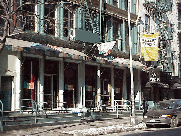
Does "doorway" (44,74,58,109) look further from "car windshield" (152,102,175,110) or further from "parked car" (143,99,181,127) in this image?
"car windshield" (152,102,175,110)

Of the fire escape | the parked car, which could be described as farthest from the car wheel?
the fire escape

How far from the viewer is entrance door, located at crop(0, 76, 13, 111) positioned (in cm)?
1888

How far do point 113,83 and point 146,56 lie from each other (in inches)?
163

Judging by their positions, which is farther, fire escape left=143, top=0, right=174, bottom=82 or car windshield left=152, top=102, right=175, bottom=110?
fire escape left=143, top=0, right=174, bottom=82

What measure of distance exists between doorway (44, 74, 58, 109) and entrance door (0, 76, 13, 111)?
2.75 meters

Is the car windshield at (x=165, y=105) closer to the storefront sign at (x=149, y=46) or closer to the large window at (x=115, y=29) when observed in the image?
the storefront sign at (x=149, y=46)

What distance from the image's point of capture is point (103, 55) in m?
25.1

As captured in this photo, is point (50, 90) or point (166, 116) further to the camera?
point (50, 90)

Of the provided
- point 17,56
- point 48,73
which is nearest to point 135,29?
point 48,73

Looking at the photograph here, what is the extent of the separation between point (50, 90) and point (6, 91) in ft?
11.3

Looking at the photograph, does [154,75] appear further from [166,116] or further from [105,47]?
[166,116]

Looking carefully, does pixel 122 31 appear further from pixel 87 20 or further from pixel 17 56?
pixel 17 56

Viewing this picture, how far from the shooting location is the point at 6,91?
62.5 feet

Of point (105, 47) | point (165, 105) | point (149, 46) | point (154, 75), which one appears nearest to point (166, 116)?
point (165, 105)
